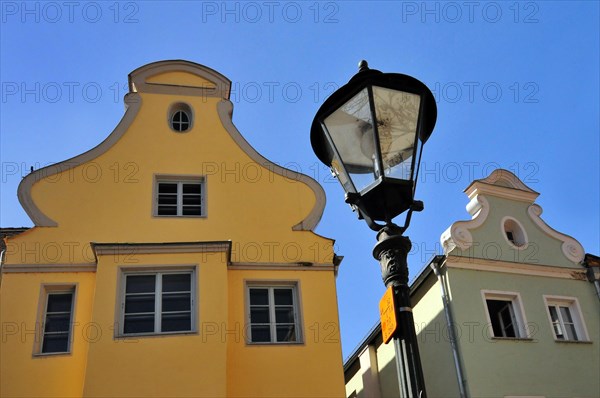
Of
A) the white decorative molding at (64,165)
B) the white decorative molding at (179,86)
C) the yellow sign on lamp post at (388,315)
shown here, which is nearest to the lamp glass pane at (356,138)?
the yellow sign on lamp post at (388,315)

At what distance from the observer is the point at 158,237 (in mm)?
12891

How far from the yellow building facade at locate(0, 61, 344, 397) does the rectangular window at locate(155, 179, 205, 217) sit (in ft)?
0.09

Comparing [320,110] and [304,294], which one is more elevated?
[304,294]

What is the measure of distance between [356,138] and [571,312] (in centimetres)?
1436

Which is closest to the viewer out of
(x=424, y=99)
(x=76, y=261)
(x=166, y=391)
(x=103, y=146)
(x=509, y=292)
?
(x=424, y=99)

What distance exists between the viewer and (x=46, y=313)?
476 inches

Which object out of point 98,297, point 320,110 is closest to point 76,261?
point 98,297

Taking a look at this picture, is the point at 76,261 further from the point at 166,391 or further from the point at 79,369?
the point at 166,391

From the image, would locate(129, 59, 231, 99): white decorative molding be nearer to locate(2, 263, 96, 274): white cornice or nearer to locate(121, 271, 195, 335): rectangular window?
locate(2, 263, 96, 274): white cornice

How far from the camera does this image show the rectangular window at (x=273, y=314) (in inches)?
491

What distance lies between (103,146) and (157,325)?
4.53 metres

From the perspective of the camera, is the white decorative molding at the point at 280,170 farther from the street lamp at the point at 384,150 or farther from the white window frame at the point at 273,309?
the street lamp at the point at 384,150

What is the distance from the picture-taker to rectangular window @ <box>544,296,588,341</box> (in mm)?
16586

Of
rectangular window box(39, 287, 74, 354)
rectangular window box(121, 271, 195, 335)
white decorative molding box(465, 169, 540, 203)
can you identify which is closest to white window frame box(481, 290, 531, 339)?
white decorative molding box(465, 169, 540, 203)
